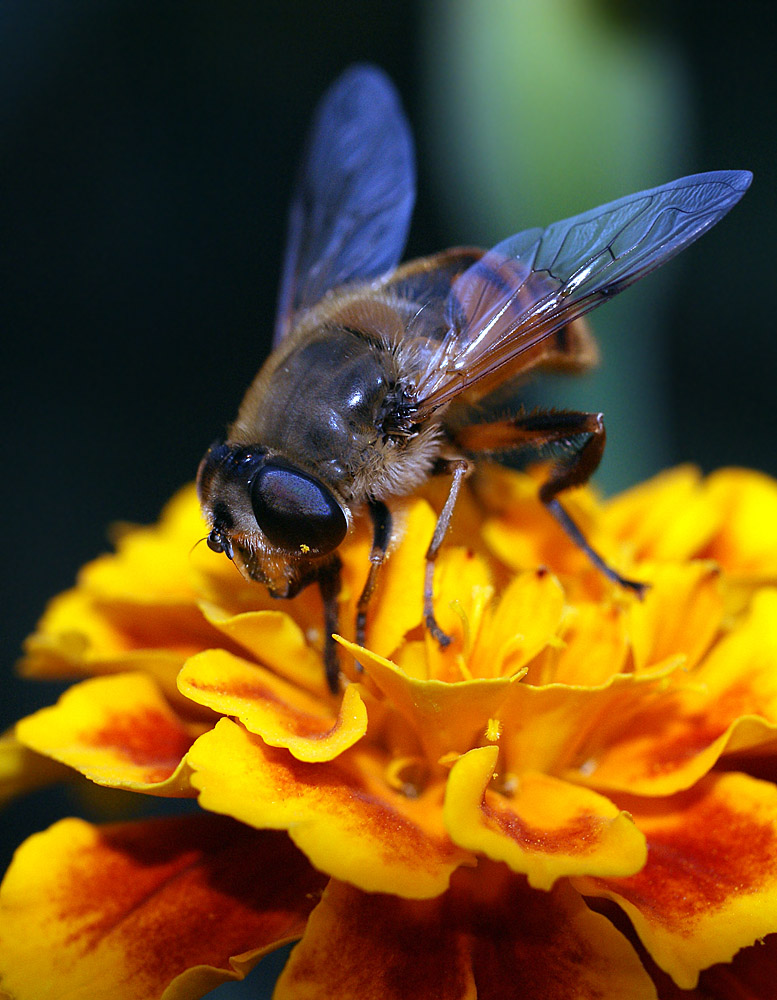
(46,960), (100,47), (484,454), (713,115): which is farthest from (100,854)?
(100,47)

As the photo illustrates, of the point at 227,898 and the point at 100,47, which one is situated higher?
the point at 100,47

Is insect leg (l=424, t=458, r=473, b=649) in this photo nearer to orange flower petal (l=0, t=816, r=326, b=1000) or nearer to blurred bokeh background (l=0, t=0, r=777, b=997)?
orange flower petal (l=0, t=816, r=326, b=1000)

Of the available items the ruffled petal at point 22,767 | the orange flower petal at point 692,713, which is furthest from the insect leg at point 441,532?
the ruffled petal at point 22,767

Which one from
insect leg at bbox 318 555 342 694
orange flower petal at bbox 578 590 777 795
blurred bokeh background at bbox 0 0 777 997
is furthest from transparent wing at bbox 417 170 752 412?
blurred bokeh background at bbox 0 0 777 997

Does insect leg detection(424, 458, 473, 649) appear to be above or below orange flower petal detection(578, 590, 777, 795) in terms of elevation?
above

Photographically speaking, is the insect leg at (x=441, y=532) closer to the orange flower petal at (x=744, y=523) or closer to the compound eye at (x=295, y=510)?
the compound eye at (x=295, y=510)

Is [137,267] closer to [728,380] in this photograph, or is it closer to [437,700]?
[728,380]

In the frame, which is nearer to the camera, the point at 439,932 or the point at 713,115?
the point at 439,932
